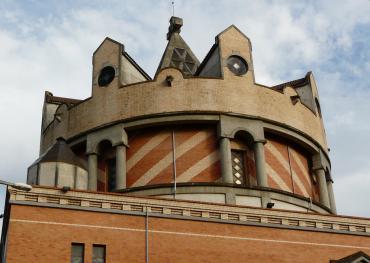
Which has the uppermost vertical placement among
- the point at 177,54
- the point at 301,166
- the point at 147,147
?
the point at 177,54

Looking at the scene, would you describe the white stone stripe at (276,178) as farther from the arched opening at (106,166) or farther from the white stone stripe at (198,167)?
the arched opening at (106,166)

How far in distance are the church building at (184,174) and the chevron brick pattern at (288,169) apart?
0.22 feet

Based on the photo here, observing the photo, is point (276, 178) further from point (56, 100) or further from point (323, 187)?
point (56, 100)

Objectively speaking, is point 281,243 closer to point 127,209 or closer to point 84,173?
point 127,209

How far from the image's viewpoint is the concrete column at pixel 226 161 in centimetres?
2837

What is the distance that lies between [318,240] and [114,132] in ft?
35.9

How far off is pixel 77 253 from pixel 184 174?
8.79 meters

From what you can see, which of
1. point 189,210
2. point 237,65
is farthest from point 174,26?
point 189,210

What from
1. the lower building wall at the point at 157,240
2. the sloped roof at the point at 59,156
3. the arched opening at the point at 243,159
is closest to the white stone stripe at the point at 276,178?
the arched opening at the point at 243,159

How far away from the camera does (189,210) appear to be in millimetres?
23484

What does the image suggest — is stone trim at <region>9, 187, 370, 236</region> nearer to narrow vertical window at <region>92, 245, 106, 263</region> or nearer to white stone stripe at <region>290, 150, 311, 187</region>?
narrow vertical window at <region>92, 245, 106, 263</region>

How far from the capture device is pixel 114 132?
30109 mm

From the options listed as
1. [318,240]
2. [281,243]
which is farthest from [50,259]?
[318,240]

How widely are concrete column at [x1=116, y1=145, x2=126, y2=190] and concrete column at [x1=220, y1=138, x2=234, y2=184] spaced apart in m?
4.54
